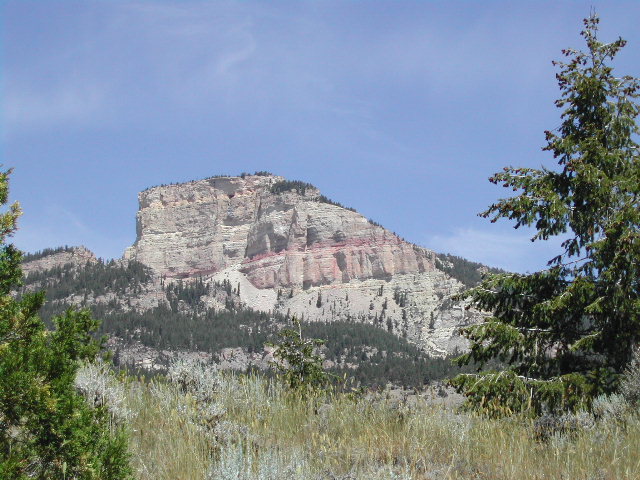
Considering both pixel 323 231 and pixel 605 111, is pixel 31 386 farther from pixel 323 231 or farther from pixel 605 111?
pixel 323 231

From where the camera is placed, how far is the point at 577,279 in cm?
1235

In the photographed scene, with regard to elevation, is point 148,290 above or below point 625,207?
above

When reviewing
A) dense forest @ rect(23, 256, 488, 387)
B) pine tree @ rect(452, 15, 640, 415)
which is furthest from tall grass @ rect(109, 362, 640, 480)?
dense forest @ rect(23, 256, 488, 387)

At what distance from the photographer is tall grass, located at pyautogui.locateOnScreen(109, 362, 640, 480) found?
4.45 metres

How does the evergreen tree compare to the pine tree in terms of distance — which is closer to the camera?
the evergreen tree

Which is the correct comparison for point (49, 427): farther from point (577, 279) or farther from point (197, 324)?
point (197, 324)

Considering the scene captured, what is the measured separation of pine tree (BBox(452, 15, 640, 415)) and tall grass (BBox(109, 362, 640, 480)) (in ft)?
17.5

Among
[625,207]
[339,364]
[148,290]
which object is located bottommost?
[339,364]

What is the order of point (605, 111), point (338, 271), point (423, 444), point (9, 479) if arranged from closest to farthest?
1. point (9, 479)
2. point (423, 444)
3. point (605, 111)
4. point (338, 271)

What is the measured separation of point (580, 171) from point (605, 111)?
93.2 inches

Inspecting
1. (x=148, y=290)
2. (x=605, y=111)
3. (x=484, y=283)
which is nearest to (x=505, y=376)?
(x=484, y=283)

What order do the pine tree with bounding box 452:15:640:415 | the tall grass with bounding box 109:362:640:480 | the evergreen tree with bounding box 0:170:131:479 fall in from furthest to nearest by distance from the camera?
the pine tree with bounding box 452:15:640:415
the tall grass with bounding box 109:362:640:480
the evergreen tree with bounding box 0:170:131:479

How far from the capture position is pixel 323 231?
655ft

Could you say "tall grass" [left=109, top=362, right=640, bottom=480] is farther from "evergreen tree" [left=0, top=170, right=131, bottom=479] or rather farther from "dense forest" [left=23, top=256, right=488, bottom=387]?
"dense forest" [left=23, top=256, right=488, bottom=387]
